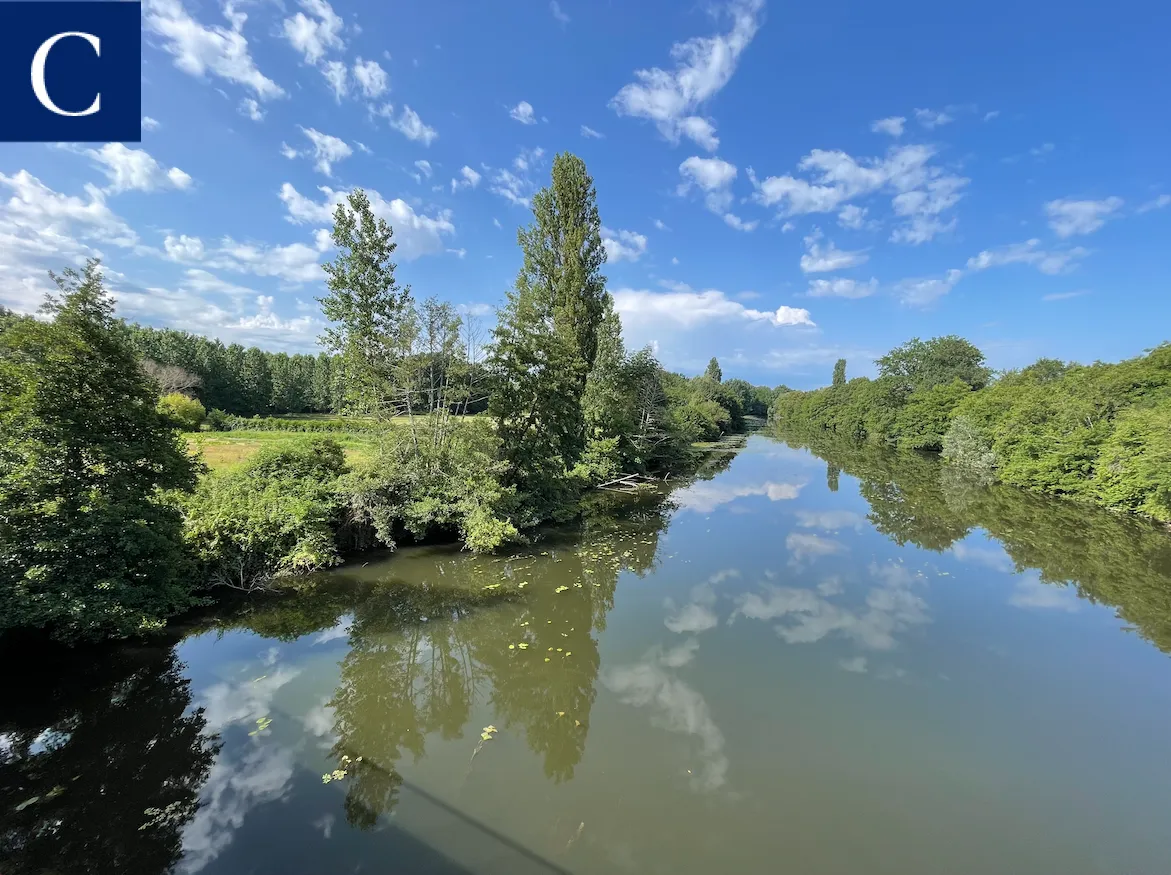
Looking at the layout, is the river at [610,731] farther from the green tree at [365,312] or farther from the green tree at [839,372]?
the green tree at [839,372]

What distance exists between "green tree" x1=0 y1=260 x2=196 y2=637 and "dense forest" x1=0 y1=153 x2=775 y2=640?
1.0 inches

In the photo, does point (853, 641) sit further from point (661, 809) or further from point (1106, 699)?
point (661, 809)

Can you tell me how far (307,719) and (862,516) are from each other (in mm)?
21069

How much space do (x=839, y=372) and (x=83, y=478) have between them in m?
120

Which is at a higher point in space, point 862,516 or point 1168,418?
point 1168,418

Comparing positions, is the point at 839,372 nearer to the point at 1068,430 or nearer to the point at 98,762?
the point at 1068,430

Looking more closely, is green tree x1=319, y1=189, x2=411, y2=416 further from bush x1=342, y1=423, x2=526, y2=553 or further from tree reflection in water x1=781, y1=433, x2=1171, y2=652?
tree reflection in water x1=781, y1=433, x2=1171, y2=652

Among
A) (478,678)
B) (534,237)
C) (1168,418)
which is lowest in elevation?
(478,678)

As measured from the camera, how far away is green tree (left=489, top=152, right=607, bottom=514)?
649 inches

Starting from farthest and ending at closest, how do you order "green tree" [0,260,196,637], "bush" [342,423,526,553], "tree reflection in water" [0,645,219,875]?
"bush" [342,423,526,553], "green tree" [0,260,196,637], "tree reflection in water" [0,645,219,875]

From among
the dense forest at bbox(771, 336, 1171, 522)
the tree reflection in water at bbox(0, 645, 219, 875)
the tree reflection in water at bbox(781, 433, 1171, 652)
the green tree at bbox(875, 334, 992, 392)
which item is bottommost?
the tree reflection in water at bbox(0, 645, 219, 875)

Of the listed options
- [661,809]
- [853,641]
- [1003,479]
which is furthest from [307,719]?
[1003,479]

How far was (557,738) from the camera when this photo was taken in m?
6.67

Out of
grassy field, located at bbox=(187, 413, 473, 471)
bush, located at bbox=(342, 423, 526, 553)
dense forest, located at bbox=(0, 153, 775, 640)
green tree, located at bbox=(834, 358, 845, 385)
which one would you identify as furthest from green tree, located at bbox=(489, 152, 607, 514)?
green tree, located at bbox=(834, 358, 845, 385)
